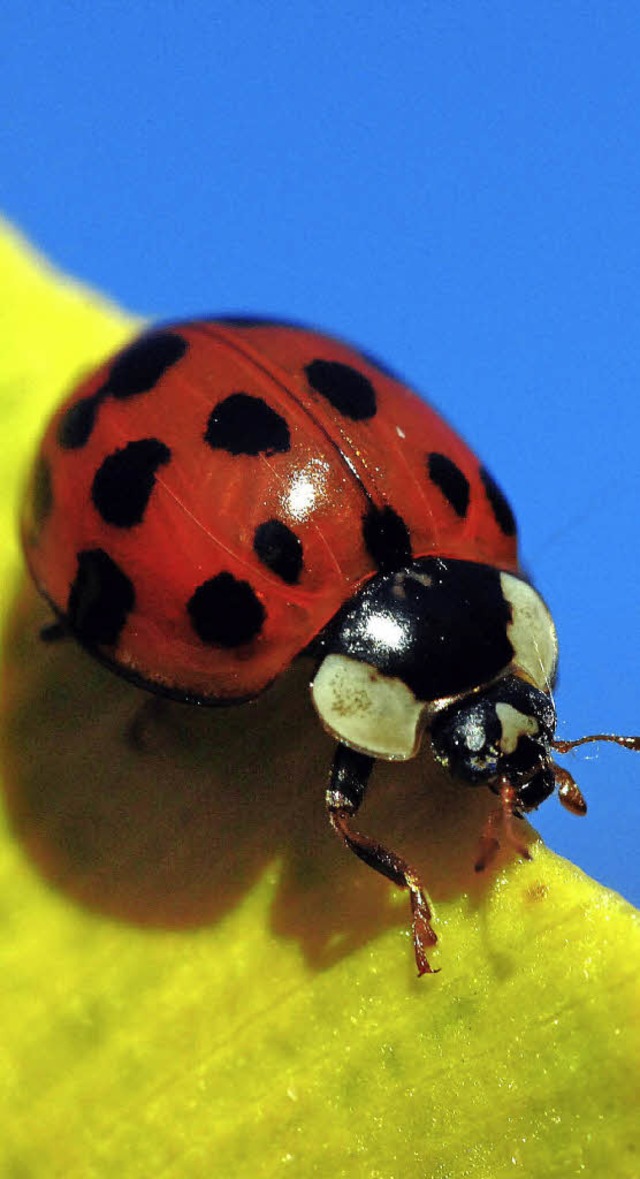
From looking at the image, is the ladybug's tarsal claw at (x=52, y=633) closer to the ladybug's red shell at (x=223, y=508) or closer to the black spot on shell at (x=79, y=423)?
the ladybug's red shell at (x=223, y=508)

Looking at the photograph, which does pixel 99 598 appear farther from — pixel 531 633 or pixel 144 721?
pixel 531 633

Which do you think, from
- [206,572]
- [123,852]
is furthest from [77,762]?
[206,572]

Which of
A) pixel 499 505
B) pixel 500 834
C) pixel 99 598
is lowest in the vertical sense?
pixel 99 598

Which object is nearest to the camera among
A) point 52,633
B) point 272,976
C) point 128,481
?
point 272,976

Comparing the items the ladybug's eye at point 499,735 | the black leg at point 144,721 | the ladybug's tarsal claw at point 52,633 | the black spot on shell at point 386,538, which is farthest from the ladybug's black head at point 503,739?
the ladybug's tarsal claw at point 52,633

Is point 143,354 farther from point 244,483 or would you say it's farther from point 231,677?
point 231,677

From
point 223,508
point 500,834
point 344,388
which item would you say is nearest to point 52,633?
point 223,508
